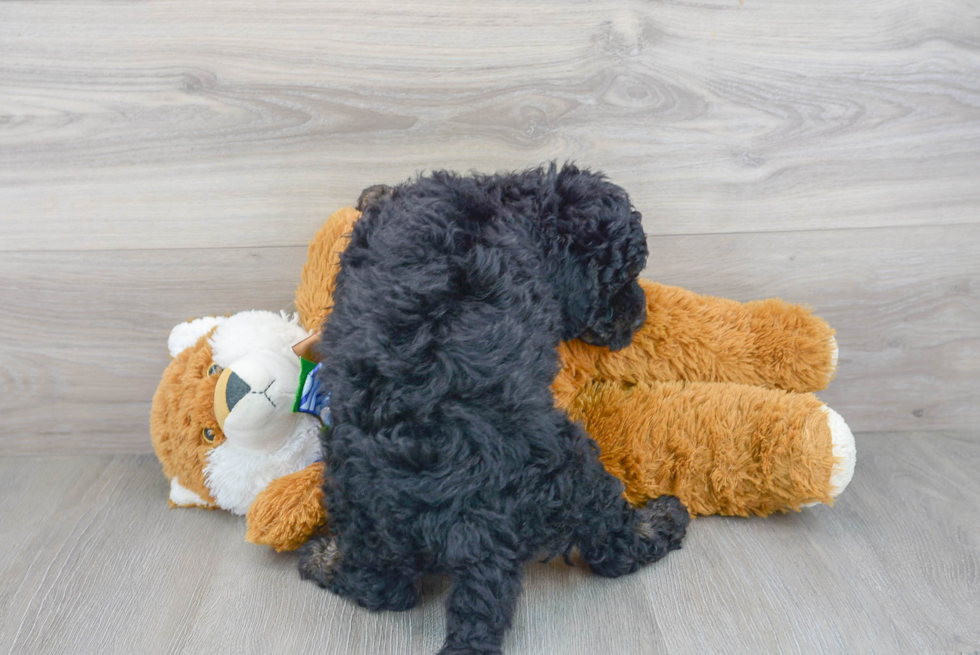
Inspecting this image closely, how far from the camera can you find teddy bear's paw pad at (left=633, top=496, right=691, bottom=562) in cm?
90

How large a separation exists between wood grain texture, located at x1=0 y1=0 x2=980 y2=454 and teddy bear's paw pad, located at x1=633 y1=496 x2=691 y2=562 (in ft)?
1.27

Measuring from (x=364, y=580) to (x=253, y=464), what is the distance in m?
0.28

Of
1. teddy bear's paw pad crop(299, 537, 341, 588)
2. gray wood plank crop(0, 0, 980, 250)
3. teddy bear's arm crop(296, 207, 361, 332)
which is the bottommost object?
teddy bear's paw pad crop(299, 537, 341, 588)

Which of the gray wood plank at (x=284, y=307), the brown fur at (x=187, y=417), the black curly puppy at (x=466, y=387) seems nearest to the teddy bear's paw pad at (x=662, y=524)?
the black curly puppy at (x=466, y=387)

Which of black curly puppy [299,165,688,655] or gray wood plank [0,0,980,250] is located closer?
black curly puppy [299,165,688,655]

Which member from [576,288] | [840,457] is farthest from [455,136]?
[840,457]

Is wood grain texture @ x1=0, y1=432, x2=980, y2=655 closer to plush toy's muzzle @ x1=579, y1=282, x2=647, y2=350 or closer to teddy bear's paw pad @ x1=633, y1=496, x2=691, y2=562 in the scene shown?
teddy bear's paw pad @ x1=633, y1=496, x2=691, y2=562

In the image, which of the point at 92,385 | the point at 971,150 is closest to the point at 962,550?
the point at 971,150

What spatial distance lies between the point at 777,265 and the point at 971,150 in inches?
14.1

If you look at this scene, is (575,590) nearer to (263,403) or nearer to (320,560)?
(320,560)

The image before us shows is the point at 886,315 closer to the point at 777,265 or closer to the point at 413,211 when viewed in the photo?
the point at 777,265

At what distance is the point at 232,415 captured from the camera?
91 centimetres

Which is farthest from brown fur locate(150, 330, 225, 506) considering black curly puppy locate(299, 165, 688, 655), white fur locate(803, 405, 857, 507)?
white fur locate(803, 405, 857, 507)

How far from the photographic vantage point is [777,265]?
115cm
